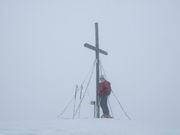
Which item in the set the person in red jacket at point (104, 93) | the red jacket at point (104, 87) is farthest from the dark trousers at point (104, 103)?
the red jacket at point (104, 87)

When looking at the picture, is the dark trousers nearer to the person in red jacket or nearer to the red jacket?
the person in red jacket

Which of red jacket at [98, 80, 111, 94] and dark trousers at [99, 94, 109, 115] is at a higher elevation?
red jacket at [98, 80, 111, 94]

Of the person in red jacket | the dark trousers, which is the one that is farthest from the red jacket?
the dark trousers

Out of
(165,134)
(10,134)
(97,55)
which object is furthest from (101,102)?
(10,134)

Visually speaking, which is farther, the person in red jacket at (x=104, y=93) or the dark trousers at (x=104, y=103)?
the dark trousers at (x=104, y=103)

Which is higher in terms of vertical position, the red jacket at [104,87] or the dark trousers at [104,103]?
the red jacket at [104,87]

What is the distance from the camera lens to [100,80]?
12.0m

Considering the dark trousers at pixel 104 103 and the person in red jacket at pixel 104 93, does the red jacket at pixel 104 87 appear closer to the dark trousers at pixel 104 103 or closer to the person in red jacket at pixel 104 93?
the person in red jacket at pixel 104 93

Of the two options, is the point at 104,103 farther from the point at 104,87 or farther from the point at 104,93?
the point at 104,87

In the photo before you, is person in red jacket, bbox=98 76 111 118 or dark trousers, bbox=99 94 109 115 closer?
person in red jacket, bbox=98 76 111 118

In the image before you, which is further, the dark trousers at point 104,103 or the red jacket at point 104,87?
the dark trousers at point 104,103

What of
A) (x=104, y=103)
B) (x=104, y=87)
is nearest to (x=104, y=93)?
(x=104, y=87)

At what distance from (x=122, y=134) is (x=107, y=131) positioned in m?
0.35

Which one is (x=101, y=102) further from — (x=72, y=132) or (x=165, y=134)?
(x=72, y=132)
